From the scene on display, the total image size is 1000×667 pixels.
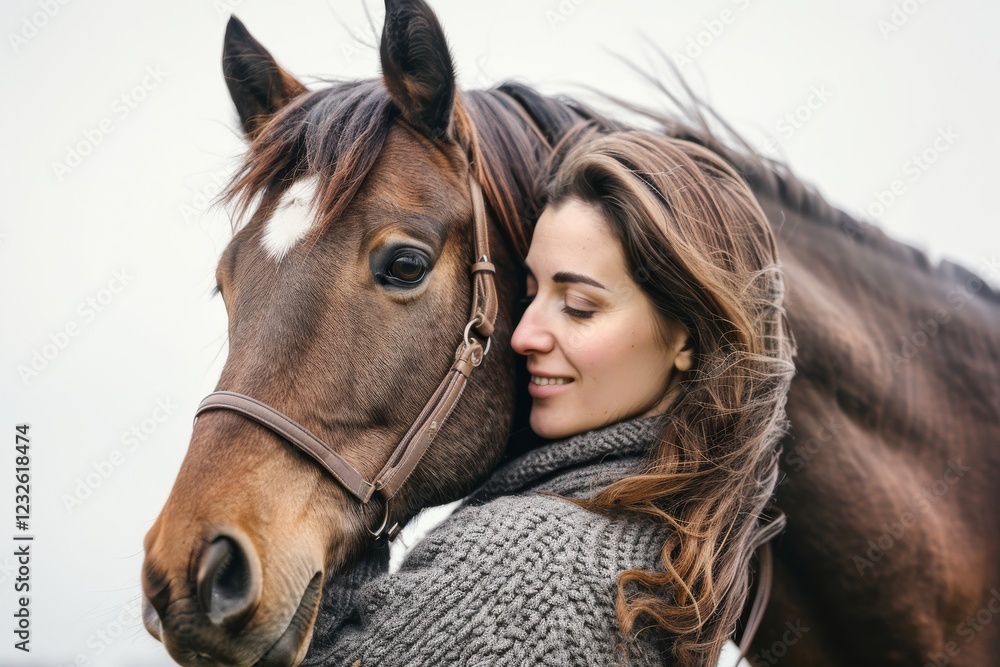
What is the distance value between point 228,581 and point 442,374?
652mm

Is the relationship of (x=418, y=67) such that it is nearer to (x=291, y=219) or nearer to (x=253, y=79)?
(x=291, y=219)

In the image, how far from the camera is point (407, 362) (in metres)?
1.73

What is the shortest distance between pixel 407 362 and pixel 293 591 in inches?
21.3

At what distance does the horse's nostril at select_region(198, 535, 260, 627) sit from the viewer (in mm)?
1340

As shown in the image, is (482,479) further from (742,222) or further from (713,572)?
(742,222)

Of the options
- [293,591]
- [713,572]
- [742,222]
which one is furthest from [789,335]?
[293,591]

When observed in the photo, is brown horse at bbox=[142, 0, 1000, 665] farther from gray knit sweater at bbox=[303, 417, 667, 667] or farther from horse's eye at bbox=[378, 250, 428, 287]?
gray knit sweater at bbox=[303, 417, 667, 667]

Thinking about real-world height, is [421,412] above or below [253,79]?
below

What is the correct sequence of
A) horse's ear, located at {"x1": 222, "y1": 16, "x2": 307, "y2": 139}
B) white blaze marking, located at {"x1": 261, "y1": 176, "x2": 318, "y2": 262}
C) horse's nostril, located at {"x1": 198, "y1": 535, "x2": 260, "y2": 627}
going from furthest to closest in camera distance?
horse's ear, located at {"x1": 222, "y1": 16, "x2": 307, "y2": 139} < white blaze marking, located at {"x1": 261, "y1": 176, "x2": 318, "y2": 262} < horse's nostril, located at {"x1": 198, "y1": 535, "x2": 260, "y2": 627}

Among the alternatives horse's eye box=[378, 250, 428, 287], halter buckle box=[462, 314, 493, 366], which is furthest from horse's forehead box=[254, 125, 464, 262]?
halter buckle box=[462, 314, 493, 366]

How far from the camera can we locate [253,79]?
2.22 m

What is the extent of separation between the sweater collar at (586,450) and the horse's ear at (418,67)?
840 millimetres

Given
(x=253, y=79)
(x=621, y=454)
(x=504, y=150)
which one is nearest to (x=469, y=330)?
(x=621, y=454)

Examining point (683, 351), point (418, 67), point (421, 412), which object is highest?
point (418, 67)
